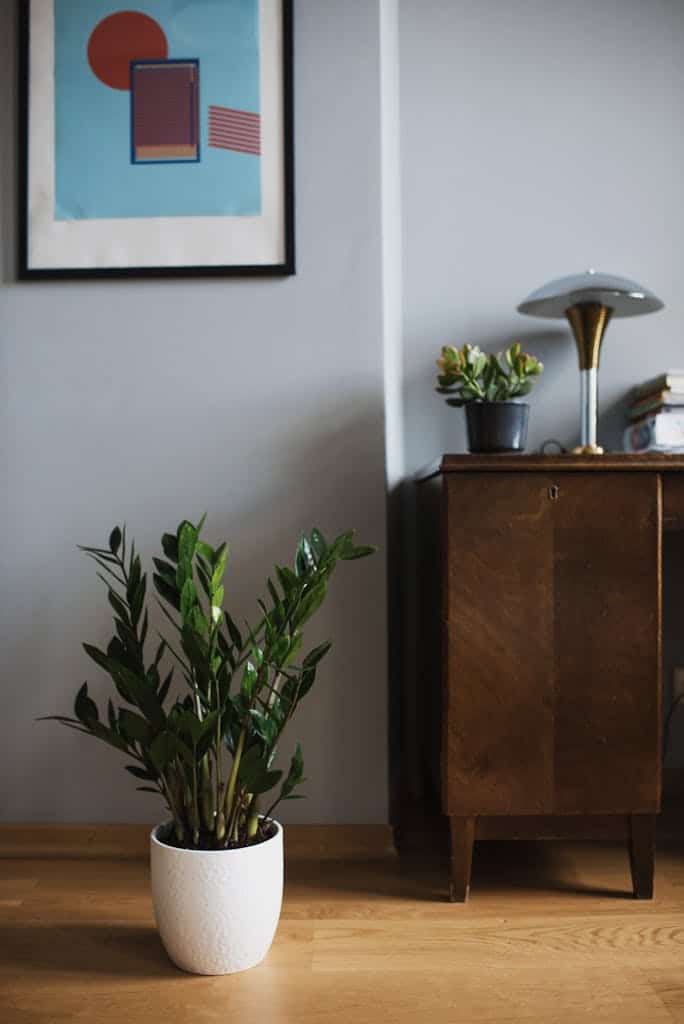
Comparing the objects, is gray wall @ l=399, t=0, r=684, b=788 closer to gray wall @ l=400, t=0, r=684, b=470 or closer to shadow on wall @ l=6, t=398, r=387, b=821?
gray wall @ l=400, t=0, r=684, b=470

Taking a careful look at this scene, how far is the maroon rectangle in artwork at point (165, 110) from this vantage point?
176cm

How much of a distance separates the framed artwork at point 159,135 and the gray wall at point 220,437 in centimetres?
5

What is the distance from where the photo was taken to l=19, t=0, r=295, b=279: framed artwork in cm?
176

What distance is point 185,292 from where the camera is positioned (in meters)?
1.79

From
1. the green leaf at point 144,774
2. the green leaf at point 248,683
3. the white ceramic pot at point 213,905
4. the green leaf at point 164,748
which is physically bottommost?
the white ceramic pot at point 213,905

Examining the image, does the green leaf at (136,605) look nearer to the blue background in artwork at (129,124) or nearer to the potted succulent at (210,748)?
the potted succulent at (210,748)

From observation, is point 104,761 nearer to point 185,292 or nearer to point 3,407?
point 3,407

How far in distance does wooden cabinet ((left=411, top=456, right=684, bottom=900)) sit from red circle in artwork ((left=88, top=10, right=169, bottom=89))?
996 mm

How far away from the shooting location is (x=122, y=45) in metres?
1.77

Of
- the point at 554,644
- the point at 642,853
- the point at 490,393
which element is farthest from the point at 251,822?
the point at 490,393

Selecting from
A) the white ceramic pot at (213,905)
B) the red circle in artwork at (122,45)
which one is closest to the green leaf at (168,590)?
the white ceramic pot at (213,905)

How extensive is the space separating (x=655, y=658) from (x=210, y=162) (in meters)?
1.23

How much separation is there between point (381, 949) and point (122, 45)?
1.69 metres

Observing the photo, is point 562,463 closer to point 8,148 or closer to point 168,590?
point 168,590
